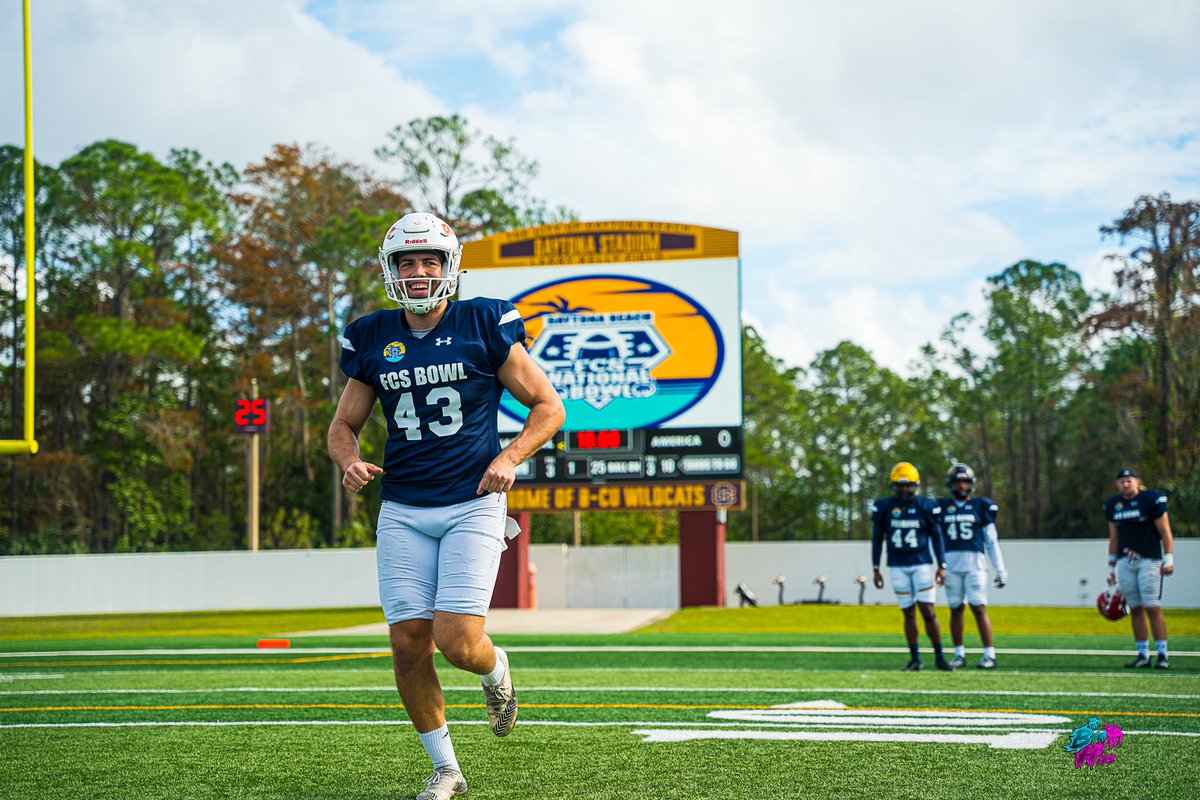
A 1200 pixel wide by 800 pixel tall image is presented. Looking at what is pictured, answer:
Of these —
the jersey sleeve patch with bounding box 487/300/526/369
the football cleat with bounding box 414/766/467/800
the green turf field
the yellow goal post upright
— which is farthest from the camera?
the yellow goal post upright

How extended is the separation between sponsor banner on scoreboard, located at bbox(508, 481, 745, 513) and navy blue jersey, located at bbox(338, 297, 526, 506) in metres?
16.5

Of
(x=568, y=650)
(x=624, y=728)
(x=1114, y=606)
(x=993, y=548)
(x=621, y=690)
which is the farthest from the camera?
(x=568, y=650)

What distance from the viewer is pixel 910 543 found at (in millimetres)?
10930

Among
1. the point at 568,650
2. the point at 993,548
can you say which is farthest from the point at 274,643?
the point at 993,548

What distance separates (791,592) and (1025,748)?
2572cm

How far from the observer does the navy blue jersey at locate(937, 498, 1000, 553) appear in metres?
11.4

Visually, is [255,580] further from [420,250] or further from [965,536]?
[420,250]

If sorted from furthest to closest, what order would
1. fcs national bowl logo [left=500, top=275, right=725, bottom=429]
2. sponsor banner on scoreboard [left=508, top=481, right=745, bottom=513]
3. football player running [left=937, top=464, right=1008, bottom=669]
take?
sponsor banner on scoreboard [left=508, top=481, right=745, bottom=513] < fcs national bowl logo [left=500, top=275, right=725, bottom=429] < football player running [left=937, top=464, right=1008, bottom=669]

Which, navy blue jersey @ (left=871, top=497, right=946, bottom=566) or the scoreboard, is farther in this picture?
the scoreboard

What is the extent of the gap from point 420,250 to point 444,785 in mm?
1979

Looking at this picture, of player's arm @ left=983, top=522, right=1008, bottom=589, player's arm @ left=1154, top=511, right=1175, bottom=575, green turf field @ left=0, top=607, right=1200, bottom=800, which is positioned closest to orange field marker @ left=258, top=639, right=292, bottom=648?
green turf field @ left=0, top=607, right=1200, bottom=800

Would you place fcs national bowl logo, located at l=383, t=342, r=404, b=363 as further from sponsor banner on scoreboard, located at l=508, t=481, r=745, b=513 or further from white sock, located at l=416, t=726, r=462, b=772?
sponsor banner on scoreboard, located at l=508, t=481, r=745, b=513

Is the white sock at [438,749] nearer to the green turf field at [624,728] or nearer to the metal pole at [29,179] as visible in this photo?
the green turf field at [624,728]

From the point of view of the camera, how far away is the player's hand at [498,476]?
442 cm
